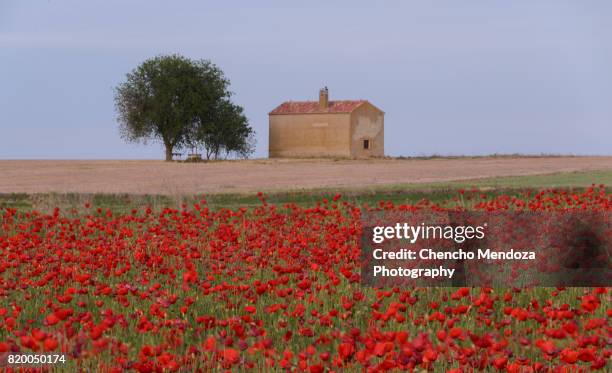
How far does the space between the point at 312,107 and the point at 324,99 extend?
51.0 inches

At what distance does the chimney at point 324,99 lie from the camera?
246 ft

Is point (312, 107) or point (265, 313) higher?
point (312, 107)

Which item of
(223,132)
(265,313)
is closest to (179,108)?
(223,132)

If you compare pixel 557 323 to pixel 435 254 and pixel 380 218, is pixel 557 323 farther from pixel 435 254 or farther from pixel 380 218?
pixel 380 218

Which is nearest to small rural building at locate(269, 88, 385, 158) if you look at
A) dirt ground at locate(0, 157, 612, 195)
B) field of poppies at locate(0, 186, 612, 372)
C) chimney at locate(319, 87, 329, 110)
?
chimney at locate(319, 87, 329, 110)

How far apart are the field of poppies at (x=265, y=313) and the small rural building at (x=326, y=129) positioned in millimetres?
58717

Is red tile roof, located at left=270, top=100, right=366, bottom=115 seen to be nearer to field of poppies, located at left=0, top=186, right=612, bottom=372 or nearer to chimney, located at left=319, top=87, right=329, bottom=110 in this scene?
chimney, located at left=319, top=87, right=329, bottom=110

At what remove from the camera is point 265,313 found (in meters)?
7.79

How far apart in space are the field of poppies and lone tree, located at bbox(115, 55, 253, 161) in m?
55.2

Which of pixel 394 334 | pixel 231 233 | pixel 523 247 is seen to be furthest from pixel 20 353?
pixel 523 247

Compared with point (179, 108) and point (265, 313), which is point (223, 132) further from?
point (265, 313)

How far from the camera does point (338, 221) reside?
1444 centimetres

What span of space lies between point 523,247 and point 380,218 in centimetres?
463

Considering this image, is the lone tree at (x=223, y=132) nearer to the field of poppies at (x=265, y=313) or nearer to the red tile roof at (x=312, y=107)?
the red tile roof at (x=312, y=107)
